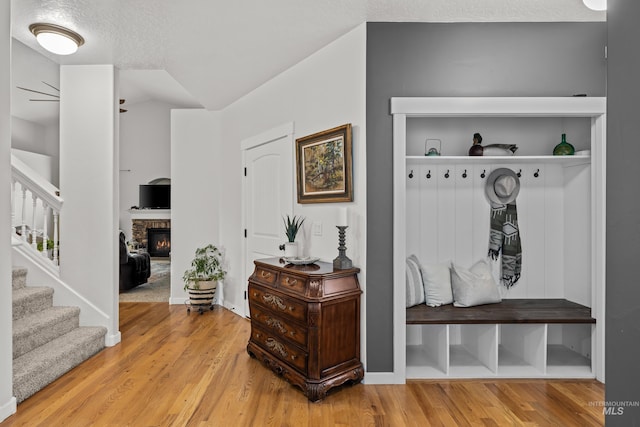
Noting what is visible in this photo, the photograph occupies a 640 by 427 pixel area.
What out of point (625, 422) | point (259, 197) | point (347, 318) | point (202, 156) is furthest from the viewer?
point (202, 156)

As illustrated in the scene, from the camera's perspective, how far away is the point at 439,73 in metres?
2.69

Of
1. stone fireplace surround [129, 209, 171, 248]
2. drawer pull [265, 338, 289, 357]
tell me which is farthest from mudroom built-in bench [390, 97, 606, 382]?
stone fireplace surround [129, 209, 171, 248]

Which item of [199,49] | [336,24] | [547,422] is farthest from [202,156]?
[547,422]

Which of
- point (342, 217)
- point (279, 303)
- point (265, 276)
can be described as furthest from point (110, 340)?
point (342, 217)

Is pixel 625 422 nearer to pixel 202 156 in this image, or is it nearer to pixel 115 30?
pixel 115 30

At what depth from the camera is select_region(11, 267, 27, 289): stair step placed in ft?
10.3

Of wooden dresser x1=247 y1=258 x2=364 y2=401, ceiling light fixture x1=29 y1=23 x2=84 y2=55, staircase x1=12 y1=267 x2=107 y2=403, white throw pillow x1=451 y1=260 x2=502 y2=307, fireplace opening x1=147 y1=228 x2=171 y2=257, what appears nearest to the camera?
wooden dresser x1=247 y1=258 x2=364 y2=401

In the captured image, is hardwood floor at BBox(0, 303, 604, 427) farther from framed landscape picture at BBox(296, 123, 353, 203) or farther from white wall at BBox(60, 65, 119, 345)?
framed landscape picture at BBox(296, 123, 353, 203)

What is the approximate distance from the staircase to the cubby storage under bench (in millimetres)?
2609

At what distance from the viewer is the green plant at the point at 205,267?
15.0 ft

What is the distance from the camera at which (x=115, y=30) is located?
281cm

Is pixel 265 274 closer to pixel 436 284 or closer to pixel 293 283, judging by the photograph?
pixel 293 283

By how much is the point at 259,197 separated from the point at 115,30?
6.37ft

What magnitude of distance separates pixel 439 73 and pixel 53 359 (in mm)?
3540
